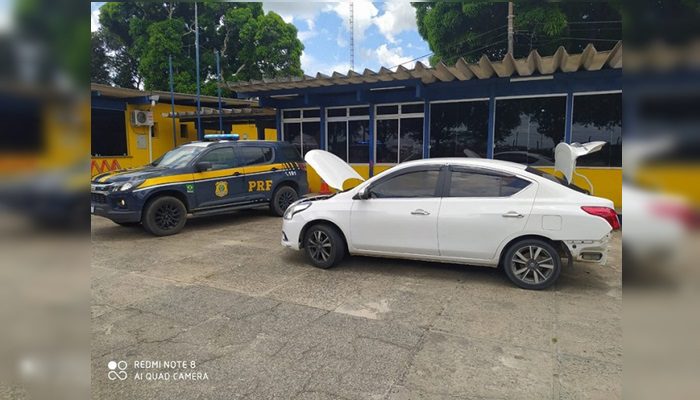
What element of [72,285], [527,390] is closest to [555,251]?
[527,390]

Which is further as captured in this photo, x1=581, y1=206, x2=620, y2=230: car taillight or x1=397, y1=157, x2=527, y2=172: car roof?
x1=397, y1=157, x2=527, y2=172: car roof

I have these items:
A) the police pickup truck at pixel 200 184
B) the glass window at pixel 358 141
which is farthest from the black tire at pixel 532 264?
the glass window at pixel 358 141

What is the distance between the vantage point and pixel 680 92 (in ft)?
2.87

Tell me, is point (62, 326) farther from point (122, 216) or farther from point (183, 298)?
point (122, 216)

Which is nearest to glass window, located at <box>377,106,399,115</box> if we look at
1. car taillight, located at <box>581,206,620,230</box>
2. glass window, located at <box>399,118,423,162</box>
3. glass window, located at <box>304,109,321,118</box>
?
glass window, located at <box>399,118,423,162</box>

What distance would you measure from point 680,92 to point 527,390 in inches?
93.7

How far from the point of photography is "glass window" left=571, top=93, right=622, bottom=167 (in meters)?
8.35

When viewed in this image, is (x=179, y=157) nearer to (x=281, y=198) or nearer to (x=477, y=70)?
(x=281, y=198)

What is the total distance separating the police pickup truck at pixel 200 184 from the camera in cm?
701

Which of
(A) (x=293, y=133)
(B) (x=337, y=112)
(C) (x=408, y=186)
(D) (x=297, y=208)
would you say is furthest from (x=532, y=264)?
(A) (x=293, y=133)

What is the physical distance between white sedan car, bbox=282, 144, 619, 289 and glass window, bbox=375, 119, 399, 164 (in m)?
5.88

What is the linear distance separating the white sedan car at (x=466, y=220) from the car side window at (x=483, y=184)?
11 millimetres

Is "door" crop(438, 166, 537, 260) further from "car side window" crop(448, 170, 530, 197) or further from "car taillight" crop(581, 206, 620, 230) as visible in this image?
"car taillight" crop(581, 206, 620, 230)

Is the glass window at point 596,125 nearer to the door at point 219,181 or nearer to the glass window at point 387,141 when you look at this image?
the glass window at point 387,141
